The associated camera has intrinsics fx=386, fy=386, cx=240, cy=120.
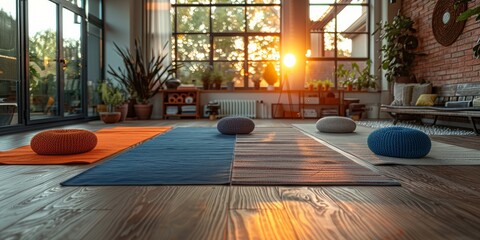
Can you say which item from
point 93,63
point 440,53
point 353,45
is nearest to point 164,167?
point 440,53

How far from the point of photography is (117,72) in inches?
311

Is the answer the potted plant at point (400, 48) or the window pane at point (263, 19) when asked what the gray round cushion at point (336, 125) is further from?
the window pane at point (263, 19)

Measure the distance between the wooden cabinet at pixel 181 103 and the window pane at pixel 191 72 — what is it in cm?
61

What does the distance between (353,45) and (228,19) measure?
2858 millimetres

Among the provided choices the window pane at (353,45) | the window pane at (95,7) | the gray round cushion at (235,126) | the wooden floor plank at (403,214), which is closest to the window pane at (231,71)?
the window pane at (353,45)

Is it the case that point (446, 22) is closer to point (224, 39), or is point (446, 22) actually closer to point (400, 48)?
point (400, 48)

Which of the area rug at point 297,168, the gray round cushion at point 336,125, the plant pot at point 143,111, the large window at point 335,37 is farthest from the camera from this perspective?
the large window at point 335,37

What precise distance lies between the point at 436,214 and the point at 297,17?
749 centimetres

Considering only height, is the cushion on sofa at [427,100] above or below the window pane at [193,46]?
below

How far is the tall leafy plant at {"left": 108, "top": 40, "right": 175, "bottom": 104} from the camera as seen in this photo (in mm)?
7469

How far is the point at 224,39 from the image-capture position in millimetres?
8617

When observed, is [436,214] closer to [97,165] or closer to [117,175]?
[117,175]

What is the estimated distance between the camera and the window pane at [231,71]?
28.3 ft

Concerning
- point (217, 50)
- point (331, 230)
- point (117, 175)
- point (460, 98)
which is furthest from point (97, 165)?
point (217, 50)
